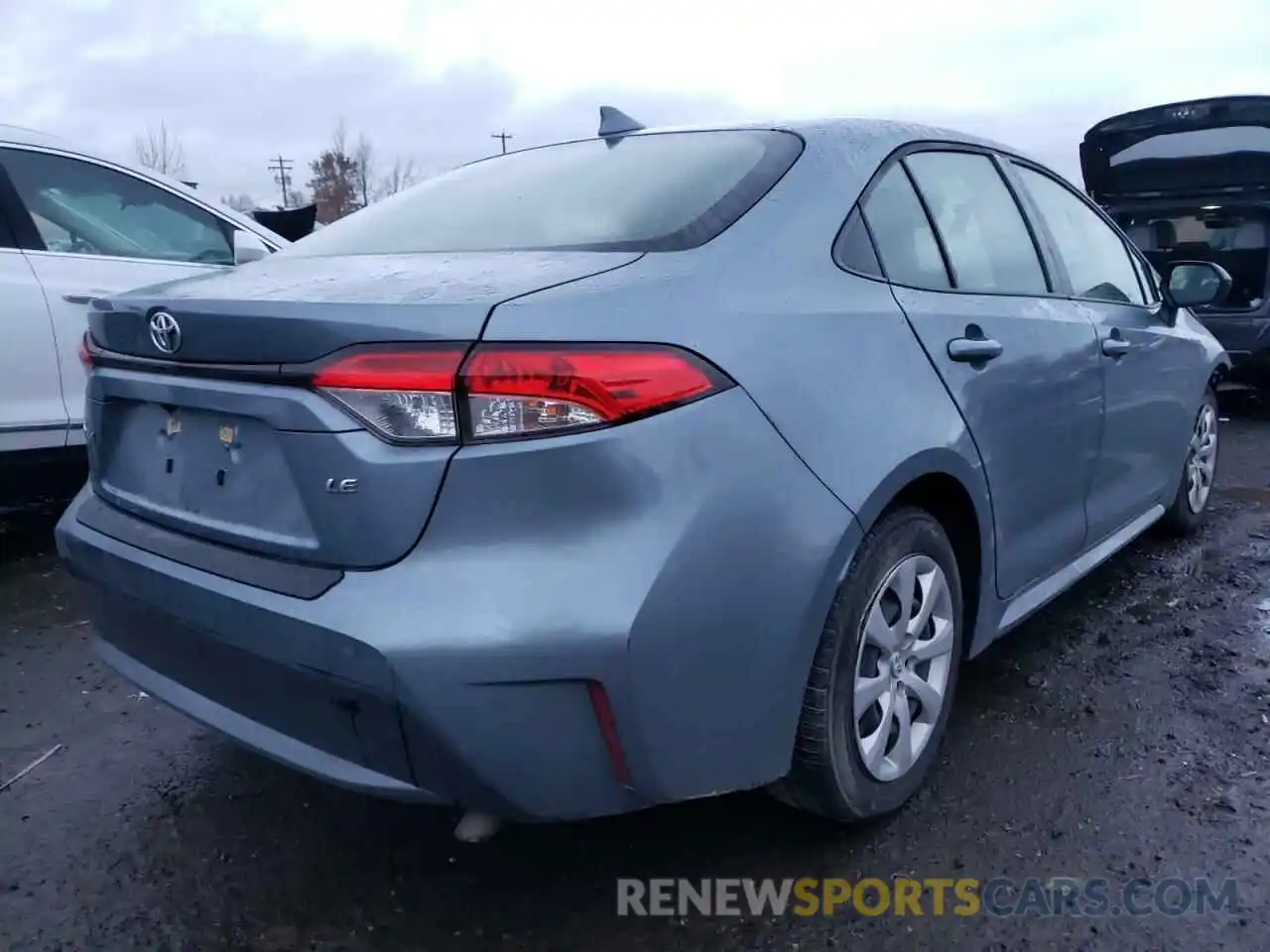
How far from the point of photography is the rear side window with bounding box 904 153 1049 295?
8.84ft

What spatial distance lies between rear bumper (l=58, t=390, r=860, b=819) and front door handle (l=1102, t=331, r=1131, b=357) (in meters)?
1.71

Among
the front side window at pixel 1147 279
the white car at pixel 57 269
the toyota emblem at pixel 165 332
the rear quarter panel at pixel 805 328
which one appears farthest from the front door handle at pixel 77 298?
the front side window at pixel 1147 279

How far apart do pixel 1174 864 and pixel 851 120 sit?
1.80 m

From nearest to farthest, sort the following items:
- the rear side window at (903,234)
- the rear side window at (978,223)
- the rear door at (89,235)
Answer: the rear side window at (903,234) → the rear side window at (978,223) → the rear door at (89,235)

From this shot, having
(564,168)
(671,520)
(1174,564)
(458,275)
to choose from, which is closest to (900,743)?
(671,520)

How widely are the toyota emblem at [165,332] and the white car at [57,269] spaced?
6.95 ft

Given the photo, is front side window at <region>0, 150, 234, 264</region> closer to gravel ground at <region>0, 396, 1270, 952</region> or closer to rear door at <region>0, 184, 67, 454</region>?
rear door at <region>0, 184, 67, 454</region>

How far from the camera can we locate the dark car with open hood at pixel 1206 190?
7441 millimetres

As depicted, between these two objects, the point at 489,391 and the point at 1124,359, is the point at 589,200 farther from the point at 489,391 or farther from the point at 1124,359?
the point at 1124,359

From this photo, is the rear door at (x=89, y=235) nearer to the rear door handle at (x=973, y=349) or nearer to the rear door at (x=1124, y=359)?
the rear door handle at (x=973, y=349)

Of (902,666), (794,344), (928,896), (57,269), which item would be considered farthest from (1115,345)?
(57,269)

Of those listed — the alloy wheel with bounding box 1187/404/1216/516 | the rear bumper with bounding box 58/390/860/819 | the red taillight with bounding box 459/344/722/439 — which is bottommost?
the alloy wheel with bounding box 1187/404/1216/516

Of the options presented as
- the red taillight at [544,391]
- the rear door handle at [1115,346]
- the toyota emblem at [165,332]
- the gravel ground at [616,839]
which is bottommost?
the gravel ground at [616,839]

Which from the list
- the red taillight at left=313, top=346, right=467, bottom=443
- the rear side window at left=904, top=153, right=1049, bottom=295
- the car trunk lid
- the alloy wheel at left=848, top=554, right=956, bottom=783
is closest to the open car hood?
the rear side window at left=904, top=153, right=1049, bottom=295
